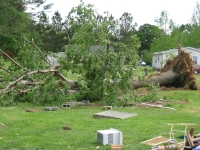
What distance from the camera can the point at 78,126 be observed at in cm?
801

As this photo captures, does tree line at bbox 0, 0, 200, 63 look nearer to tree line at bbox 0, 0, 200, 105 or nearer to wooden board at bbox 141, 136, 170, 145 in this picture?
tree line at bbox 0, 0, 200, 105

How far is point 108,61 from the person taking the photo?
12219 mm

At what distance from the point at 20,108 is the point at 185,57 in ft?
29.7

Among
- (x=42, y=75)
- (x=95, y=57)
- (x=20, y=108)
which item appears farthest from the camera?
(x=42, y=75)

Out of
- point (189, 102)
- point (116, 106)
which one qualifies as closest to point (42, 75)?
point (116, 106)

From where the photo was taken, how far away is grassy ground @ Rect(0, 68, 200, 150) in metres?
6.25

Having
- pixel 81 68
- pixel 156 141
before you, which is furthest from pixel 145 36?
pixel 156 141

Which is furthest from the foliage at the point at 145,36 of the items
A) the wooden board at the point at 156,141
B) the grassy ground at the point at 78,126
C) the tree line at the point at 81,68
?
the wooden board at the point at 156,141

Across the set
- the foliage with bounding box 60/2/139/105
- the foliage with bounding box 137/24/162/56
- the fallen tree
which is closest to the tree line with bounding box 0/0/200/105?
the foliage with bounding box 60/2/139/105

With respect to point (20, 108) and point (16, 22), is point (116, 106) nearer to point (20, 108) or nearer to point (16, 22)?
point (20, 108)

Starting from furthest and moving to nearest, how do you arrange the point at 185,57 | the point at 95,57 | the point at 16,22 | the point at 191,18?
the point at 191,18
the point at 16,22
the point at 185,57
the point at 95,57

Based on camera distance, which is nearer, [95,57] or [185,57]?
[95,57]

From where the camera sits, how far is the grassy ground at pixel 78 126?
20.5 feet

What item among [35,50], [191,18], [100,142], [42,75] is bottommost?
[100,142]
